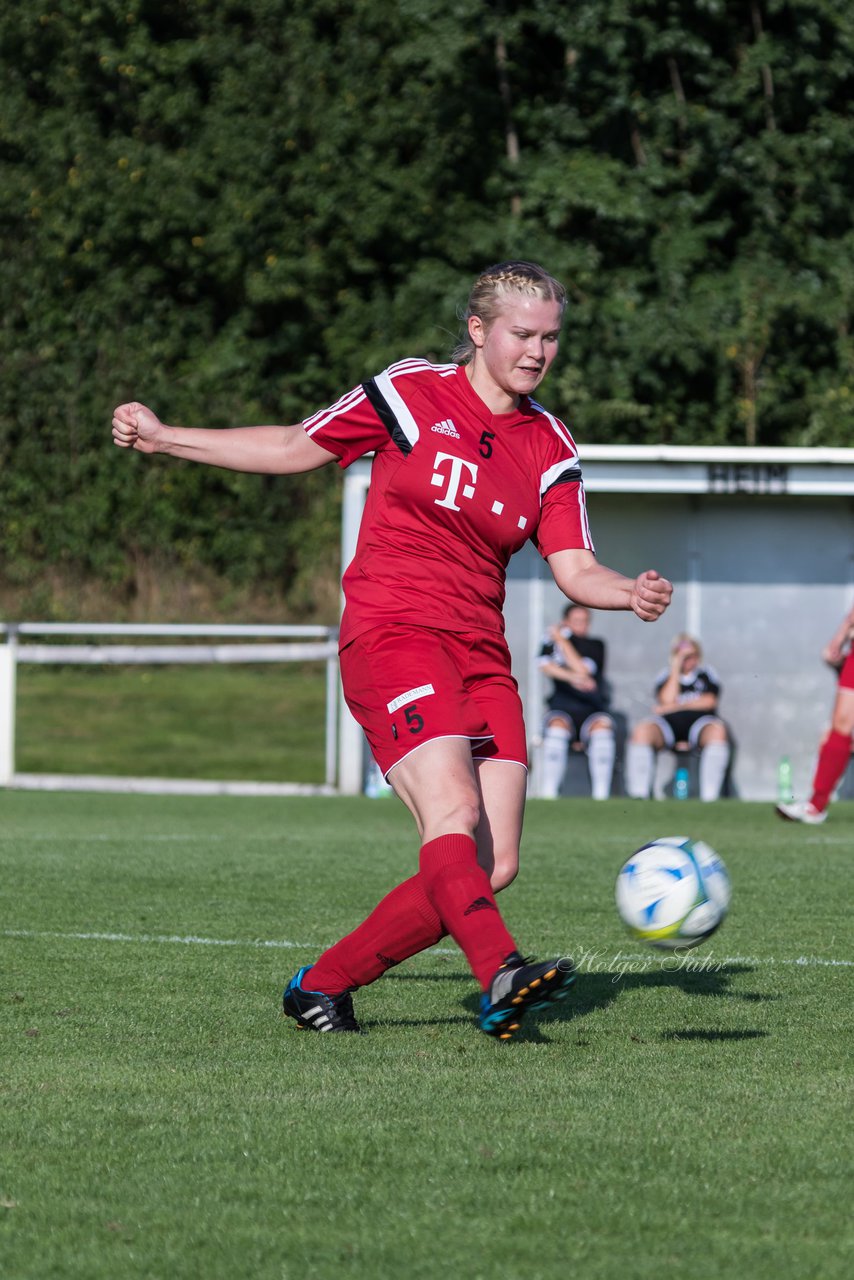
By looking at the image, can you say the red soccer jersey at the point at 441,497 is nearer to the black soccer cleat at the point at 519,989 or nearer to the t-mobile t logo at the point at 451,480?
the t-mobile t logo at the point at 451,480

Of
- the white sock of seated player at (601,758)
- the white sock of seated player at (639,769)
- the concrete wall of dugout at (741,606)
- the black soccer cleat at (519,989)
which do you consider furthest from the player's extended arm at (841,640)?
the black soccer cleat at (519,989)

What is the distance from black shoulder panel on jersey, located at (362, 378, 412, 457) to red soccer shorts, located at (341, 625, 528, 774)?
0.46 metres

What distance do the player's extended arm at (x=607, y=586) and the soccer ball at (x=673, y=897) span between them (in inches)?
28.4


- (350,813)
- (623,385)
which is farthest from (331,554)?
(350,813)

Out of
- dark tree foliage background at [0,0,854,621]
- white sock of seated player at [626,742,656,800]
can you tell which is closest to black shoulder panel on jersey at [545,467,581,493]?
white sock of seated player at [626,742,656,800]

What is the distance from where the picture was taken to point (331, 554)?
960 inches

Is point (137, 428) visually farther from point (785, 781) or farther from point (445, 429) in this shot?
point (785, 781)

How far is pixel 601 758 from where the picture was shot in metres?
14.7

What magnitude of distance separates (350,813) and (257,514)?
14301 mm

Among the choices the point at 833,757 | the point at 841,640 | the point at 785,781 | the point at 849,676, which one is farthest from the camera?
the point at 785,781

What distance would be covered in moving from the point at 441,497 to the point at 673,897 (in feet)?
3.87

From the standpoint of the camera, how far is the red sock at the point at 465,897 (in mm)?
4035

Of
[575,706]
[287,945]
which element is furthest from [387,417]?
[575,706]

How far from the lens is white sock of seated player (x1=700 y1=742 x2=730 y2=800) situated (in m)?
14.8
